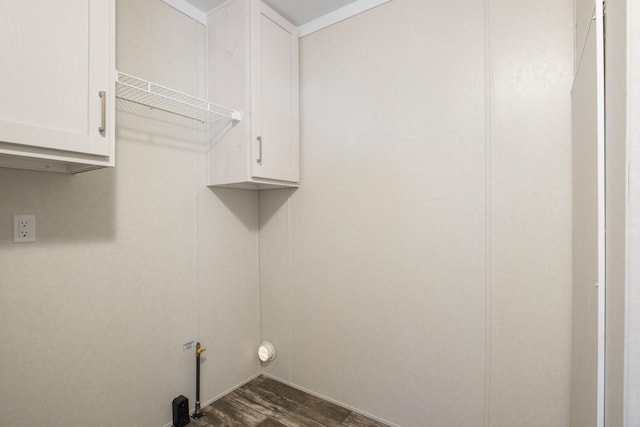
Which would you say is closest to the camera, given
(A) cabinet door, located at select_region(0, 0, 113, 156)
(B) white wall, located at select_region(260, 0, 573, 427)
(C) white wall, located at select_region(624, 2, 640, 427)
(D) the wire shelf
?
(C) white wall, located at select_region(624, 2, 640, 427)

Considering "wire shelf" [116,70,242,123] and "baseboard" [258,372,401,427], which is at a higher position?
"wire shelf" [116,70,242,123]

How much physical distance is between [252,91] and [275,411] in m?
1.90

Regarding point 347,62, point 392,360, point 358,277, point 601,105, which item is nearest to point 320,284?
point 358,277

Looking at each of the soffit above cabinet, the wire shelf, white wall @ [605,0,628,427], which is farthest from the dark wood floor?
the soffit above cabinet

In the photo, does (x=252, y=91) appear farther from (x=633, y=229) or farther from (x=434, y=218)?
(x=633, y=229)

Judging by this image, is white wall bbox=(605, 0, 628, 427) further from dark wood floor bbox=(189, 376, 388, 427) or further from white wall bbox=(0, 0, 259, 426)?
white wall bbox=(0, 0, 259, 426)

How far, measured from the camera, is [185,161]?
5.85 feet

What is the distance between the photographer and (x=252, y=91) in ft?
5.56

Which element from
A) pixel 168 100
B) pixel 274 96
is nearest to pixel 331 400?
pixel 274 96

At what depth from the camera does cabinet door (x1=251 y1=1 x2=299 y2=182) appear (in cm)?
172

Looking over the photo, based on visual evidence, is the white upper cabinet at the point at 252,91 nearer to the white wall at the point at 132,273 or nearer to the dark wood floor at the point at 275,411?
the white wall at the point at 132,273

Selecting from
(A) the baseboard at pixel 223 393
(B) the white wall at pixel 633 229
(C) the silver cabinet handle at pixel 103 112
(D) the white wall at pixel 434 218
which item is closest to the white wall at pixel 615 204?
(B) the white wall at pixel 633 229

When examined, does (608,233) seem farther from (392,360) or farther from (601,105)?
(392,360)

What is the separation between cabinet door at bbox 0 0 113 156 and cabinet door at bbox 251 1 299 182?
742mm
